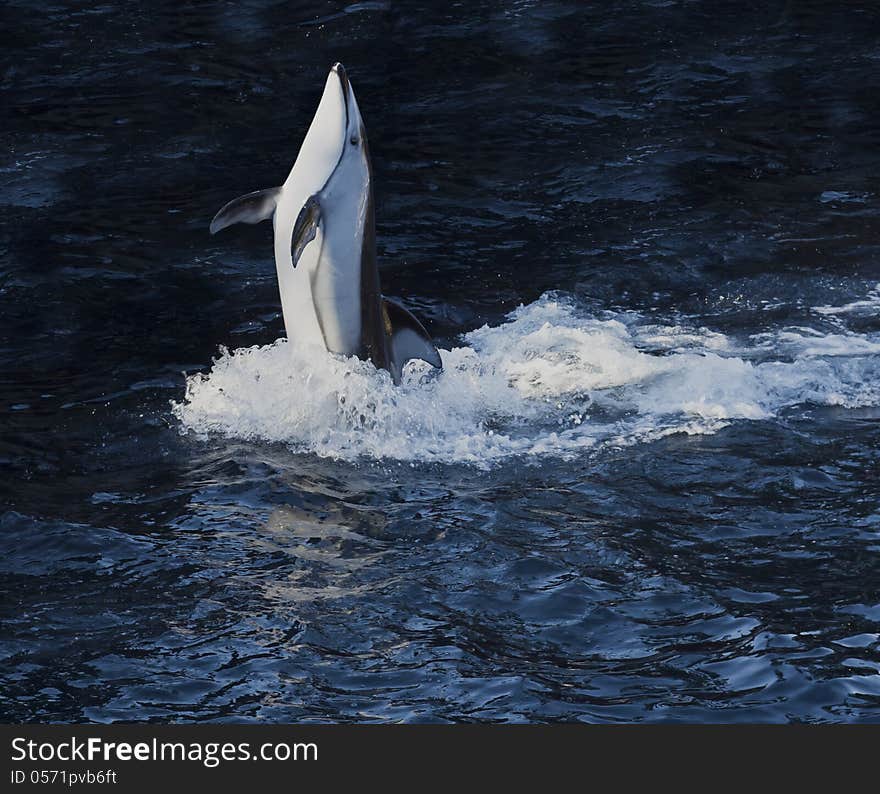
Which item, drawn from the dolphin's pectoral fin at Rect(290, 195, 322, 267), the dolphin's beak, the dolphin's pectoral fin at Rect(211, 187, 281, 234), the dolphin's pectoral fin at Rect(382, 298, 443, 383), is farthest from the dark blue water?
the dolphin's beak

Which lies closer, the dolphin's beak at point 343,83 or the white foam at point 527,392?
the white foam at point 527,392

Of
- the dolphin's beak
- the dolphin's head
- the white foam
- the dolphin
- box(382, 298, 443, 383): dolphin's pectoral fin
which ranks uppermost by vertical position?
the dolphin's beak

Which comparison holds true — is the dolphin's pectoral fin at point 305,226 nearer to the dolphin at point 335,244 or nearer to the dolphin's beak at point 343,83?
the dolphin at point 335,244

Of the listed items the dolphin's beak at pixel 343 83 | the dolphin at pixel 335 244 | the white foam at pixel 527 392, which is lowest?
the white foam at pixel 527 392

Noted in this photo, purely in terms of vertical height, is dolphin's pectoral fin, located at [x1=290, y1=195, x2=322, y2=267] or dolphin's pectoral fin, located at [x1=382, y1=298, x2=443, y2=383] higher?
dolphin's pectoral fin, located at [x1=290, y1=195, x2=322, y2=267]

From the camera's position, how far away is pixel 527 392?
35.6 ft

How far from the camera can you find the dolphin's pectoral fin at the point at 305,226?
31.2 feet

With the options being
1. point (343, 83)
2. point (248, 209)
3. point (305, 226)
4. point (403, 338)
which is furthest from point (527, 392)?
point (343, 83)

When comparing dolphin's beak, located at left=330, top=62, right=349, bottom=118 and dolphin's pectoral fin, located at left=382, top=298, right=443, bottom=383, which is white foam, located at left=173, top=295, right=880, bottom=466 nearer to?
dolphin's pectoral fin, located at left=382, top=298, right=443, bottom=383

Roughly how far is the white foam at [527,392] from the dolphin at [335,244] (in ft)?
0.65

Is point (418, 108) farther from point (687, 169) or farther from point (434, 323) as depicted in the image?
point (434, 323)

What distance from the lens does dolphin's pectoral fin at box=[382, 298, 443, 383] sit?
10156mm

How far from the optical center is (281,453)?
32.1 feet

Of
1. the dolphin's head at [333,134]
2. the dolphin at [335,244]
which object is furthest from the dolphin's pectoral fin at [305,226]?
the dolphin's head at [333,134]
